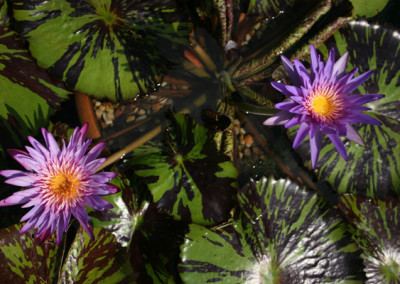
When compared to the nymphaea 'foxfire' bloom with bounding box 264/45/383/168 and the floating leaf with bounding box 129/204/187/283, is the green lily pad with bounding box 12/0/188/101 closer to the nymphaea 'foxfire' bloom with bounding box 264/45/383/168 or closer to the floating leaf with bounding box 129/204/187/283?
the floating leaf with bounding box 129/204/187/283

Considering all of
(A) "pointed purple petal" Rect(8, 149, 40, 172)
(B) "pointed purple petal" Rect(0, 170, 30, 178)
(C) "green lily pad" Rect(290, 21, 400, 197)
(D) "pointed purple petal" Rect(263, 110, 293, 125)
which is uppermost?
(C) "green lily pad" Rect(290, 21, 400, 197)

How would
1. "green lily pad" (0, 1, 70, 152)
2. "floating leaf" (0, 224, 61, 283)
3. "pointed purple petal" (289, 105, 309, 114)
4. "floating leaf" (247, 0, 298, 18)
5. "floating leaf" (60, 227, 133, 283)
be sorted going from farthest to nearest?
1. "floating leaf" (247, 0, 298, 18)
2. "green lily pad" (0, 1, 70, 152)
3. "floating leaf" (60, 227, 133, 283)
4. "floating leaf" (0, 224, 61, 283)
5. "pointed purple petal" (289, 105, 309, 114)

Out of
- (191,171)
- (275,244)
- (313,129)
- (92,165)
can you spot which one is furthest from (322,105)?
(92,165)

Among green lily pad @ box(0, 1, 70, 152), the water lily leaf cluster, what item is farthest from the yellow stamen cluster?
green lily pad @ box(0, 1, 70, 152)

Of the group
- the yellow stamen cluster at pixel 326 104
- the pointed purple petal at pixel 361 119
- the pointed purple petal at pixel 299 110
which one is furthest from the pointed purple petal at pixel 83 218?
the pointed purple petal at pixel 361 119

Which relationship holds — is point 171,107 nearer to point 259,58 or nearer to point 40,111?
point 259,58

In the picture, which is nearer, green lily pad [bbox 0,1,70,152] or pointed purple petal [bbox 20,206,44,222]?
pointed purple petal [bbox 20,206,44,222]

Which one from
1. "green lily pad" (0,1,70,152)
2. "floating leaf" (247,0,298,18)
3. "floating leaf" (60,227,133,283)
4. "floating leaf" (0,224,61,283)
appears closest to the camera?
"floating leaf" (0,224,61,283)
